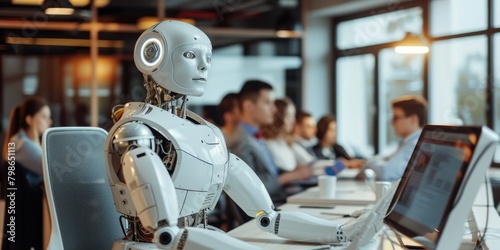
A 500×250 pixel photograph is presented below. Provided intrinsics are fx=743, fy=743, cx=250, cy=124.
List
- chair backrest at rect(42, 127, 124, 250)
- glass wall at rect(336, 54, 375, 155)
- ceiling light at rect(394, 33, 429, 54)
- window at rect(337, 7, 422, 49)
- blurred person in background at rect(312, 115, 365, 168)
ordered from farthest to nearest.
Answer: glass wall at rect(336, 54, 375, 155) → window at rect(337, 7, 422, 49) → blurred person in background at rect(312, 115, 365, 168) → ceiling light at rect(394, 33, 429, 54) → chair backrest at rect(42, 127, 124, 250)

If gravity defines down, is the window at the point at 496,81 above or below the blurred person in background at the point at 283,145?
above

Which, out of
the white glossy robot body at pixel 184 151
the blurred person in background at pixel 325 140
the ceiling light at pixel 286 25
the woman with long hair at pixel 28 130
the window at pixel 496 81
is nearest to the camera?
the white glossy robot body at pixel 184 151

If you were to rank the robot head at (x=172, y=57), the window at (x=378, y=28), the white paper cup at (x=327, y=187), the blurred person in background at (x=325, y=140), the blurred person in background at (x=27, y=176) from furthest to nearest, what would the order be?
the window at (x=378, y=28)
the blurred person in background at (x=325, y=140)
the blurred person in background at (x=27, y=176)
the white paper cup at (x=327, y=187)
the robot head at (x=172, y=57)

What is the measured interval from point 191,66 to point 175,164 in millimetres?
340

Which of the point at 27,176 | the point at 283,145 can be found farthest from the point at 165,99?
the point at 283,145

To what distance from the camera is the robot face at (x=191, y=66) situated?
235 cm

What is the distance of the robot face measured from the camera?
2350mm

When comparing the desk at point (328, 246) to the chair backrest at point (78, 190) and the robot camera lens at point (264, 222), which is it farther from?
the chair backrest at point (78, 190)

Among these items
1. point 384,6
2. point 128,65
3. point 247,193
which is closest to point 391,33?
point 384,6

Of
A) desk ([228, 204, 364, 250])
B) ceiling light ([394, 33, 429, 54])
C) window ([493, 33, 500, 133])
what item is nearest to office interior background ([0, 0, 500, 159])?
window ([493, 33, 500, 133])

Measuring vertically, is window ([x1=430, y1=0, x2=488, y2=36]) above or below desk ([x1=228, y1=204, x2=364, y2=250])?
above

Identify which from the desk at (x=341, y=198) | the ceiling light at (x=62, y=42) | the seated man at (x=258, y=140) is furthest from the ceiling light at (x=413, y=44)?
the ceiling light at (x=62, y=42)

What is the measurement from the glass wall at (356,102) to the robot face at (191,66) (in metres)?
6.24

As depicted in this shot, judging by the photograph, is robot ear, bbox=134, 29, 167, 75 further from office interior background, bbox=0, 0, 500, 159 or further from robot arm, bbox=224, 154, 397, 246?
office interior background, bbox=0, 0, 500, 159
